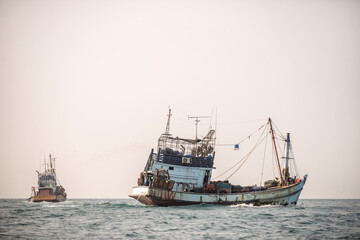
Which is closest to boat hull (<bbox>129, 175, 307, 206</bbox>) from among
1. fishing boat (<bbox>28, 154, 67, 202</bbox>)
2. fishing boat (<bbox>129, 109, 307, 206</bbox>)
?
fishing boat (<bbox>129, 109, 307, 206</bbox>)

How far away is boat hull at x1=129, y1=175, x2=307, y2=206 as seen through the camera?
4853 centimetres

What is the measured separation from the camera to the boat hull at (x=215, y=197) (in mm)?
48531

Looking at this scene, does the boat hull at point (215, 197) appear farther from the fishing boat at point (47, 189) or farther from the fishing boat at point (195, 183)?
the fishing boat at point (47, 189)

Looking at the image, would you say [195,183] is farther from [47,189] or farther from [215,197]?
[47,189]

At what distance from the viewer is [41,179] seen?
91.4 metres

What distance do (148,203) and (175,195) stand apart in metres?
4.03

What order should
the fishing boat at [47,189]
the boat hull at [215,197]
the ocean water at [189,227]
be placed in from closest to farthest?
the ocean water at [189,227]
the boat hull at [215,197]
the fishing boat at [47,189]

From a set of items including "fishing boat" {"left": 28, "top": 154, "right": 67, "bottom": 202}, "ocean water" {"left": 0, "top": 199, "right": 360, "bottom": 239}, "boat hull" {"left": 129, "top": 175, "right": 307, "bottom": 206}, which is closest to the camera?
"ocean water" {"left": 0, "top": 199, "right": 360, "bottom": 239}

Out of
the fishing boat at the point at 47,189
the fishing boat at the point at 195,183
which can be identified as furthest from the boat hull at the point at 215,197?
the fishing boat at the point at 47,189

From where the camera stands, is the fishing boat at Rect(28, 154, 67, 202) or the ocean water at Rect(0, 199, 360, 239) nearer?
the ocean water at Rect(0, 199, 360, 239)

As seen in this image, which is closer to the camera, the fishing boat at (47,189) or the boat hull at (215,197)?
the boat hull at (215,197)

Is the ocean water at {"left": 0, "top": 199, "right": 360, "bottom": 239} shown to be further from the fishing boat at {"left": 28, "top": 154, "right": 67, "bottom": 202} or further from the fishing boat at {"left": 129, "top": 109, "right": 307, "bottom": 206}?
the fishing boat at {"left": 28, "top": 154, "right": 67, "bottom": 202}

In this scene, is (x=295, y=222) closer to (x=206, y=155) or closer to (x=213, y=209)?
(x=213, y=209)

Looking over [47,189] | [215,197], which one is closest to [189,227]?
[215,197]
